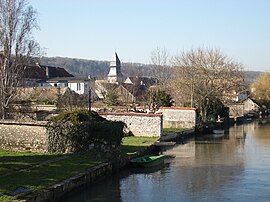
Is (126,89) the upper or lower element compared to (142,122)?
upper

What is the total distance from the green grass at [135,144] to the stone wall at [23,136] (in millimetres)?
5045

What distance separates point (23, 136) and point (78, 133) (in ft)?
10.6

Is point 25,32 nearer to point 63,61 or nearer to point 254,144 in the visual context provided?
point 254,144

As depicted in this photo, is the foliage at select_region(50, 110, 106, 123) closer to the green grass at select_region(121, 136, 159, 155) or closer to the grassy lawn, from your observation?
the grassy lawn

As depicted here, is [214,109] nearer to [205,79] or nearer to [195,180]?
[205,79]

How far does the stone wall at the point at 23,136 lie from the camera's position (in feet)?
74.2

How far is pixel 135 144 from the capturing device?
29.1m

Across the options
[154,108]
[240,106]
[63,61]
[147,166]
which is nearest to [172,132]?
[154,108]

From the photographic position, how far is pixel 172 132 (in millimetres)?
38656

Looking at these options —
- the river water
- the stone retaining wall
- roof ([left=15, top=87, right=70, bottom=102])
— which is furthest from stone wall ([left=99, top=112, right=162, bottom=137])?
roof ([left=15, top=87, right=70, bottom=102])

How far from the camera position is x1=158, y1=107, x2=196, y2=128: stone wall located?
43.0 metres

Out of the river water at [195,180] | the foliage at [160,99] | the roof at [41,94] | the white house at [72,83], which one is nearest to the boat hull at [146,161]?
the river water at [195,180]

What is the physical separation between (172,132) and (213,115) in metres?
17.1

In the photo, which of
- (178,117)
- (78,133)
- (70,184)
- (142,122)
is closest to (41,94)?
(178,117)
